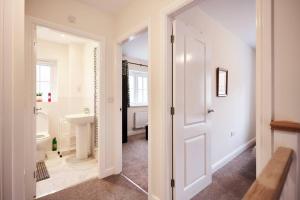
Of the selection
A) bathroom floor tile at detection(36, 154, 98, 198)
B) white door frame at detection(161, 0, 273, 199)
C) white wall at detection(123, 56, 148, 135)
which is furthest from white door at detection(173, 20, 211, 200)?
white wall at detection(123, 56, 148, 135)

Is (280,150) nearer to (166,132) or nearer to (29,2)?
(166,132)

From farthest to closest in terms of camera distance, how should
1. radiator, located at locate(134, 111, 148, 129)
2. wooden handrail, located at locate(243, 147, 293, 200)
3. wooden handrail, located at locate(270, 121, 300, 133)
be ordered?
radiator, located at locate(134, 111, 148, 129) < wooden handrail, located at locate(270, 121, 300, 133) < wooden handrail, located at locate(243, 147, 293, 200)

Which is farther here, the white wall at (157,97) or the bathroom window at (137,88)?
the bathroom window at (137,88)

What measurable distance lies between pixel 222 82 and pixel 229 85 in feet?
1.14

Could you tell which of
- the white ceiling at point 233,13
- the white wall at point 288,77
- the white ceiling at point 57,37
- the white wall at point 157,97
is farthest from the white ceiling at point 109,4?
the white wall at point 288,77

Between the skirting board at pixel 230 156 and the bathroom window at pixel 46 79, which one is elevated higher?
the bathroom window at pixel 46 79

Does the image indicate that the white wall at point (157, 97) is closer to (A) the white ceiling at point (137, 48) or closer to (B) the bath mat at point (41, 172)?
(A) the white ceiling at point (137, 48)

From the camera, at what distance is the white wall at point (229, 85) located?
7.65 ft

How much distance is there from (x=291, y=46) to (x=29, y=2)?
244cm

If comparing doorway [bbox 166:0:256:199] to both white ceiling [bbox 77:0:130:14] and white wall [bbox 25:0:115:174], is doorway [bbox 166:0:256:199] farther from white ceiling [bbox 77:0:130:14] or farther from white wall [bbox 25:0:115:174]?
white wall [bbox 25:0:115:174]

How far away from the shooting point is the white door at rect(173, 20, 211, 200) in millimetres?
1622

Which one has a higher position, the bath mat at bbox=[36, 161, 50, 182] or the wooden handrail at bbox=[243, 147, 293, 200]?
the wooden handrail at bbox=[243, 147, 293, 200]

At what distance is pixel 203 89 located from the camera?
6.52ft

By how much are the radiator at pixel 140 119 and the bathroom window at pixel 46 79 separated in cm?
237
